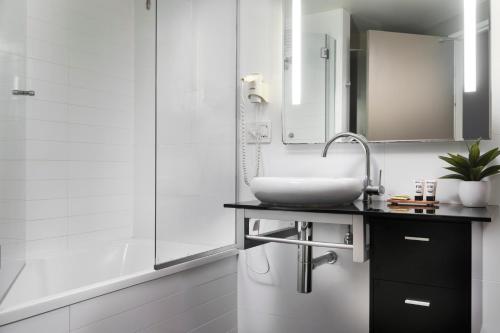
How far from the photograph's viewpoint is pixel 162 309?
71.8 inches

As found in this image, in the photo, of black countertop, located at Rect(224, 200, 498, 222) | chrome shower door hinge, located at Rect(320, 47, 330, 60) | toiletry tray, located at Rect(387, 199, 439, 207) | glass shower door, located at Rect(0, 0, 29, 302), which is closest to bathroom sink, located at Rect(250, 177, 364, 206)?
black countertop, located at Rect(224, 200, 498, 222)

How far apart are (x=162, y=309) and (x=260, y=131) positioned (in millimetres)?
1018

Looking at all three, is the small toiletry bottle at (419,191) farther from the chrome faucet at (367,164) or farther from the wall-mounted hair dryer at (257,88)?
the wall-mounted hair dryer at (257,88)

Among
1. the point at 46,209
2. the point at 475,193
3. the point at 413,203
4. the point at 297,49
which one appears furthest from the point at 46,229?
the point at 475,193

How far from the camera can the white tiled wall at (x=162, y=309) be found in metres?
1.43

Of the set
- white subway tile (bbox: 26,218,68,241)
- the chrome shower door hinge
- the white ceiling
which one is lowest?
white subway tile (bbox: 26,218,68,241)

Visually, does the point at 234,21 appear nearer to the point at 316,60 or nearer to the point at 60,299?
the point at 316,60

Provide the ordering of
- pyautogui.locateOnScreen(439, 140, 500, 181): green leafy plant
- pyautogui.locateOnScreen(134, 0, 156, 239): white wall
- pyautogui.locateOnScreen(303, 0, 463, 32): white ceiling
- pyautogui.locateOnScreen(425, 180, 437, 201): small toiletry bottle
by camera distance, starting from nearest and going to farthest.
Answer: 1. pyautogui.locateOnScreen(439, 140, 500, 181): green leafy plant
2. pyautogui.locateOnScreen(425, 180, 437, 201): small toiletry bottle
3. pyautogui.locateOnScreen(303, 0, 463, 32): white ceiling
4. pyautogui.locateOnScreen(134, 0, 156, 239): white wall

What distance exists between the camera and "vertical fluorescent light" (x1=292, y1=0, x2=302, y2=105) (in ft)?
7.07

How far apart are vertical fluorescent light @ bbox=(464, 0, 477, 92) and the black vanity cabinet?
0.71 m

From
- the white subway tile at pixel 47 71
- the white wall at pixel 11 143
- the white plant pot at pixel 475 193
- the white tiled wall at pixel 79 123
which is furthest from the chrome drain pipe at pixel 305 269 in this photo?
the white subway tile at pixel 47 71

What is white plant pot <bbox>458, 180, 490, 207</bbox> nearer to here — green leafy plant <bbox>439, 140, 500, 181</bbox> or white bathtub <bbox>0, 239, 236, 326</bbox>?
green leafy plant <bbox>439, 140, 500, 181</bbox>

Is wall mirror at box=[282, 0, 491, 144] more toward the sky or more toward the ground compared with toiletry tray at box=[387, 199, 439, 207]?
more toward the sky

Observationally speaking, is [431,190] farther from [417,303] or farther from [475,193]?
[417,303]
